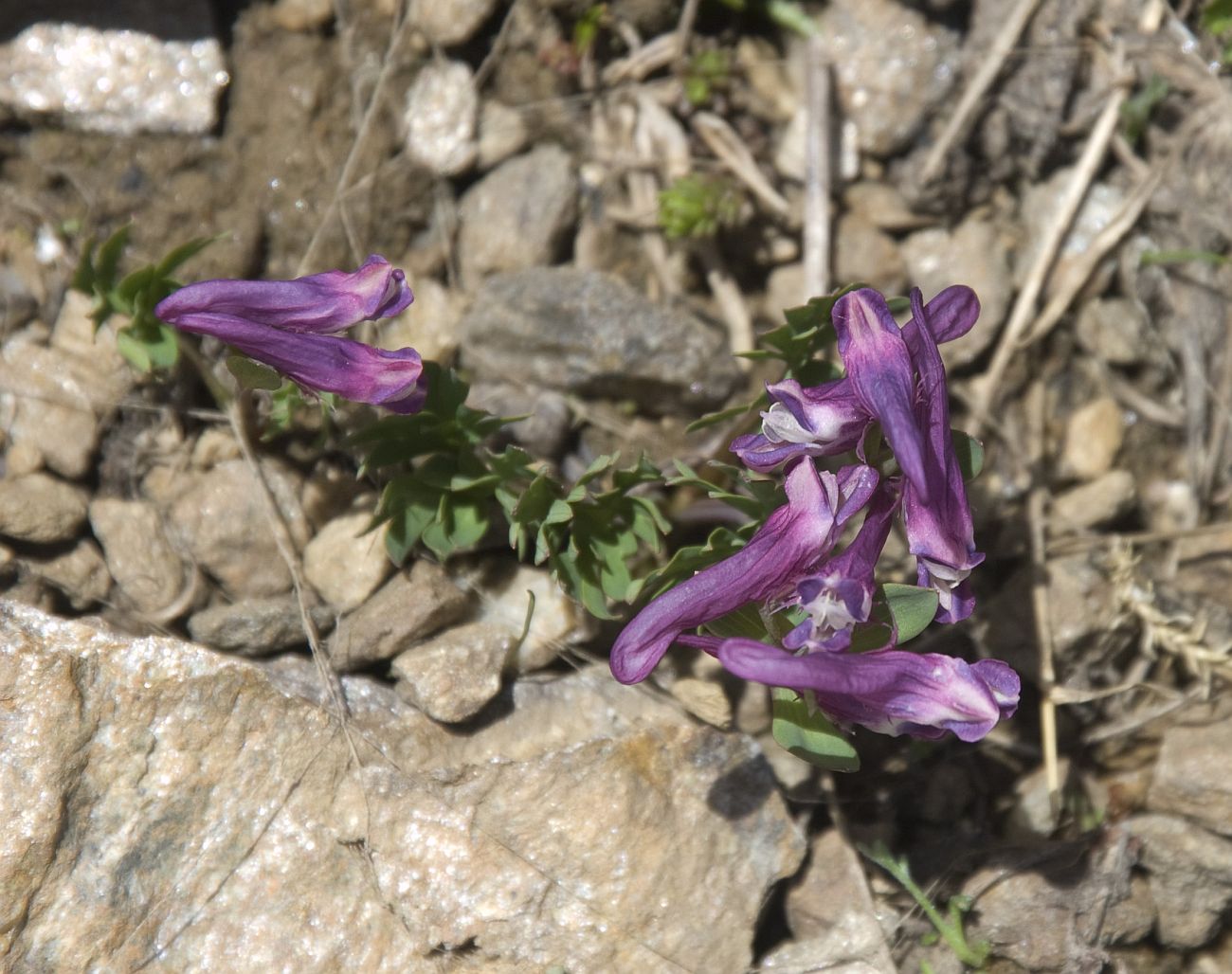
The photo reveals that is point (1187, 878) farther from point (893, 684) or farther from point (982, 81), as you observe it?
point (982, 81)

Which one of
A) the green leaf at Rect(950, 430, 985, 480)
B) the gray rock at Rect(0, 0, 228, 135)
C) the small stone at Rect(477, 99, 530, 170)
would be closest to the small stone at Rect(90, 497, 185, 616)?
the gray rock at Rect(0, 0, 228, 135)

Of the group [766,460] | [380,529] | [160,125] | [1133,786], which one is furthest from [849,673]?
[160,125]

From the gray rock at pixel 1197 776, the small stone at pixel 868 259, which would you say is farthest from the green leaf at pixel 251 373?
the gray rock at pixel 1197 776

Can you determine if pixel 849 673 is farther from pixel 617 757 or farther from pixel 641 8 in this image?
pixel 641 8

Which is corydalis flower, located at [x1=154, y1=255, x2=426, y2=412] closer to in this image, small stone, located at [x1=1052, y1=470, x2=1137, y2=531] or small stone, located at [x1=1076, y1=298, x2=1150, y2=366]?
small stone, located at [x1=1052, y1=470, x2=1137, y2=531]

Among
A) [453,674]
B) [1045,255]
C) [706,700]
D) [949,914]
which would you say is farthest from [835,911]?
[1045,255]

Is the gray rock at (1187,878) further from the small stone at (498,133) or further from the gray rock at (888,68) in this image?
the small stone at (498,133)

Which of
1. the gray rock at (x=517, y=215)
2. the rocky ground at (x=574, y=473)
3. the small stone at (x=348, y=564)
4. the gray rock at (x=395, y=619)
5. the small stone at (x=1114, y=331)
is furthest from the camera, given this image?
the small stone at (x=1114, y=331)
